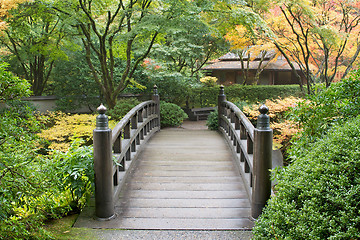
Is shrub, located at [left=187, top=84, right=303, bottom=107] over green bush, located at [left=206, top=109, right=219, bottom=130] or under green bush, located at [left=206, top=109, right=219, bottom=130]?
over

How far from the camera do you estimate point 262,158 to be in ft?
12.6

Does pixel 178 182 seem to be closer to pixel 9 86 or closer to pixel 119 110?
pixel 9 86

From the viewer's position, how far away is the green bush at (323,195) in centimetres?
222

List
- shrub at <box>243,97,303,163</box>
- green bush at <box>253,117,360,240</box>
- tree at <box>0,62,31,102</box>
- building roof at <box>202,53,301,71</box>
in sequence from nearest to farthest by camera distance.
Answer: green bush at <box>253,117,360,240</box>
tree at <box>0,62,31,102</box>
shrub at <box>243,97,303,163</box>
building roof at <box>202,53,301,71</box>

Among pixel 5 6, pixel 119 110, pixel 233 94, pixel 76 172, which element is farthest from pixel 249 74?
pixel 76 172

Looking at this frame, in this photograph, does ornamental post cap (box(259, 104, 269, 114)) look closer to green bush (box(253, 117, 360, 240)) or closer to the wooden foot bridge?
the wooden foot bridge

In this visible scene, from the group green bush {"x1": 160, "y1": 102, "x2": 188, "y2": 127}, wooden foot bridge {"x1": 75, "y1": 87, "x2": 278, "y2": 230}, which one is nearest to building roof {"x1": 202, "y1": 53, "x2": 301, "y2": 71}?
green bush {"x1": 160, "y1": 102, "x2": 188, "y2": 127}

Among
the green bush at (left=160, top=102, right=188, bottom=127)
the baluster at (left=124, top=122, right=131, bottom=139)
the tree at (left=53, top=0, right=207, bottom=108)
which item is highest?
the tree at (left=53, top=0, right=207, bottom=108)

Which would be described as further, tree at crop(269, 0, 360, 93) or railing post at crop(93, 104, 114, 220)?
tree at crop(269, 0, 360, 93)

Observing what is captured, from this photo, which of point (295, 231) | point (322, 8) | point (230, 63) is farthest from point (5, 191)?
point (230, 63)

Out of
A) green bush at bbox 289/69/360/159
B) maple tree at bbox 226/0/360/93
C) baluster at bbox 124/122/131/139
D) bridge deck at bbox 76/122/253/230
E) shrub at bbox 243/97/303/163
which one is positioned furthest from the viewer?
maple tree at bbox 226/0/360/93

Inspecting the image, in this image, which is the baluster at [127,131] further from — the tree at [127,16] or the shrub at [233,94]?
the shrub at [233,94]

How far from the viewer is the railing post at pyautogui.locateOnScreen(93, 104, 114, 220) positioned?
3.88m

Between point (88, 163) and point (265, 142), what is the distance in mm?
2257
